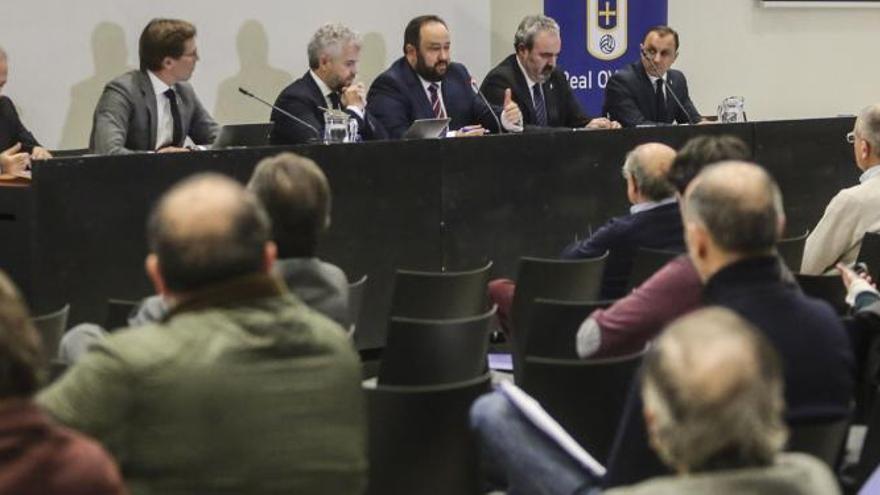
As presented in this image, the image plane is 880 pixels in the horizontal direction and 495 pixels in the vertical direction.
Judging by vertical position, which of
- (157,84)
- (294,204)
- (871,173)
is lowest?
(871,173)

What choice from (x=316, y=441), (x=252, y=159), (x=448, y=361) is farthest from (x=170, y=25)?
(x=316, y=441)

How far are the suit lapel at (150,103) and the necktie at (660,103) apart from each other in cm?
294

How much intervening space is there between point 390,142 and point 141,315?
332 centimetres

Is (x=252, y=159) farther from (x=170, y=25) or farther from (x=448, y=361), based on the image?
(x=448, y=361)

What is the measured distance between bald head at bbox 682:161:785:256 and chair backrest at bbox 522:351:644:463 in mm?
439

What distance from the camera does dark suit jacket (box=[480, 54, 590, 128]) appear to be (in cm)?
762

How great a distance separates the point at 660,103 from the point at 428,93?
151 centimetres

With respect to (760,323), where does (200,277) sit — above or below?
above

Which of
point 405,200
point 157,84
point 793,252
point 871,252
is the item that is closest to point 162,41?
point 157,84

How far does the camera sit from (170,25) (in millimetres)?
6340

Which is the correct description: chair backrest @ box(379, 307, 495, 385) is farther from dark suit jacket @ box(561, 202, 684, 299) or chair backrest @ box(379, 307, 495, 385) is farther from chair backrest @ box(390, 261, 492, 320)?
dark suit jacket @ box(561, 202, 684, 299)

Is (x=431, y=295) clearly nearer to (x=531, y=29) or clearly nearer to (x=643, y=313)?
(x=643, y=313)

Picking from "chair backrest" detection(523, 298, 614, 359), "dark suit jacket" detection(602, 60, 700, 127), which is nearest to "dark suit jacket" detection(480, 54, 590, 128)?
"dark suit jacket" detection(602, 60, 700, 127)

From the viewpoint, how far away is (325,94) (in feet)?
22.8
